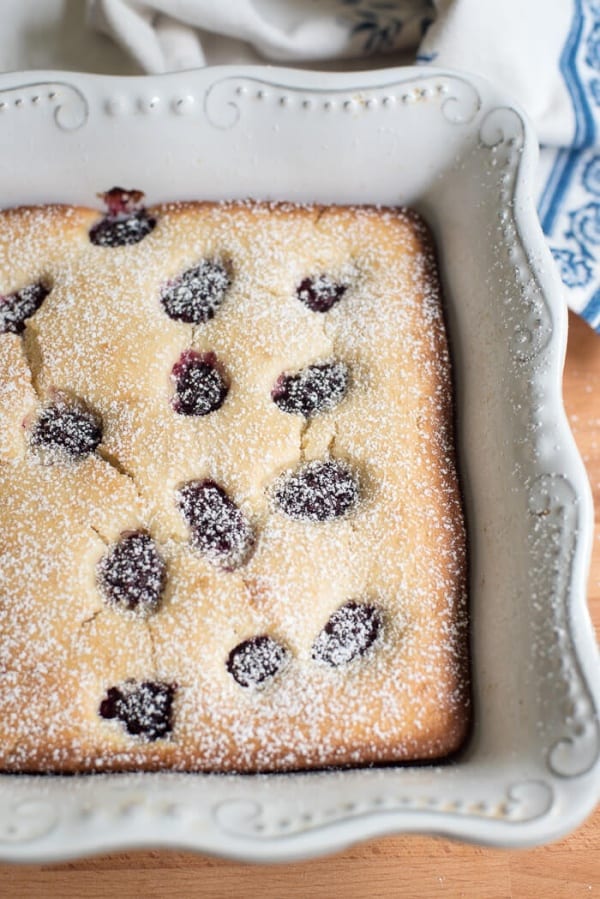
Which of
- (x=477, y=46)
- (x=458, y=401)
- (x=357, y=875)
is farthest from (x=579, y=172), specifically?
(x=357, y=875)

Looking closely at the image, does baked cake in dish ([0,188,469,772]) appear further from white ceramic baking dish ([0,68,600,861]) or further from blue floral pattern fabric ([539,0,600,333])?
blue floral pattern fabric ([539,0,600,333])

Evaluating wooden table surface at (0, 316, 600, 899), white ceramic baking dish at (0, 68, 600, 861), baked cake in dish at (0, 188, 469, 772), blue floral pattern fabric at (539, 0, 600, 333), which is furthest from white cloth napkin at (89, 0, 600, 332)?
wooden table surface at (0, 316, 600, 899)

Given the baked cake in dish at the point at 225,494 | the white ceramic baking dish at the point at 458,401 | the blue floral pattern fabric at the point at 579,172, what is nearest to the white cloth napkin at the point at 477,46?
the blue floral pattern fabric at the point at 579,172

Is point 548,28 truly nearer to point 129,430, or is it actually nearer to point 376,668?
point 129,430

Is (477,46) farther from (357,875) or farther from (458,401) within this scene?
(357,875)

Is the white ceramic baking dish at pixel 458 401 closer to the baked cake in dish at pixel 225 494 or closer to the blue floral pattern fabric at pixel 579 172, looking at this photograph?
the baked cake in dish at pixel 225 494

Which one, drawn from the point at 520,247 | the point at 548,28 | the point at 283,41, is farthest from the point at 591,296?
the point at 283,41
